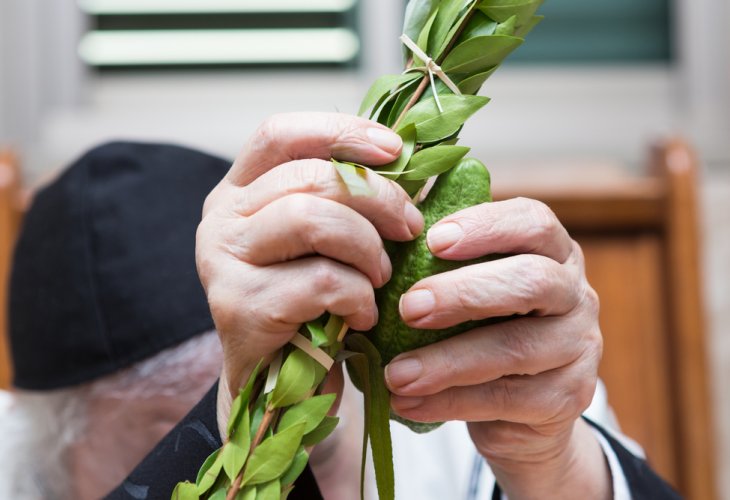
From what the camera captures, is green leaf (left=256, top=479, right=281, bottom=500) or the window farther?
the window

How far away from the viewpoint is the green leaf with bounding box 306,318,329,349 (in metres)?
0.42

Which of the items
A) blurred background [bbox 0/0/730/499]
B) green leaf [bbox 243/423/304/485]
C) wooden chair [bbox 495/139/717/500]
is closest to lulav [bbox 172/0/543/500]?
green leaf [bbox 243/423/304/485]

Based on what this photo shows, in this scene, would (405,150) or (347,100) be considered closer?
(405,150)

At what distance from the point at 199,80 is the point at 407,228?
1.45m

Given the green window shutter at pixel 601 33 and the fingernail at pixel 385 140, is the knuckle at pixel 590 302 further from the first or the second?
the green window shutter at pixel 601 33

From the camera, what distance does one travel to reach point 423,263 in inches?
18.2

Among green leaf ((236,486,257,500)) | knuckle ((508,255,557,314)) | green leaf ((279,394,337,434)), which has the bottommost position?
green leaf ((236,486,257,500))

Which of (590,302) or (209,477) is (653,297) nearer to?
(590,302)

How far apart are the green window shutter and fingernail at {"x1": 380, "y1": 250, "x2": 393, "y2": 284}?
1493mm

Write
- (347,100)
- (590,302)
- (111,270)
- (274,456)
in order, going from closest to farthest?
(274,456), (590,302), (111,270), (347,100)

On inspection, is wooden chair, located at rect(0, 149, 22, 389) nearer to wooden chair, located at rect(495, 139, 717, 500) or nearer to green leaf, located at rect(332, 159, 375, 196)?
wooden chair, located at rect(495, 139, 717, 500)

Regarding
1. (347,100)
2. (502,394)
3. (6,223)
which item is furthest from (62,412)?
(347,100)

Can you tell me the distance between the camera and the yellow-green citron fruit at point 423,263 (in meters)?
0.46

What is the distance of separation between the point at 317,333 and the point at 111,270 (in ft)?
1.65
